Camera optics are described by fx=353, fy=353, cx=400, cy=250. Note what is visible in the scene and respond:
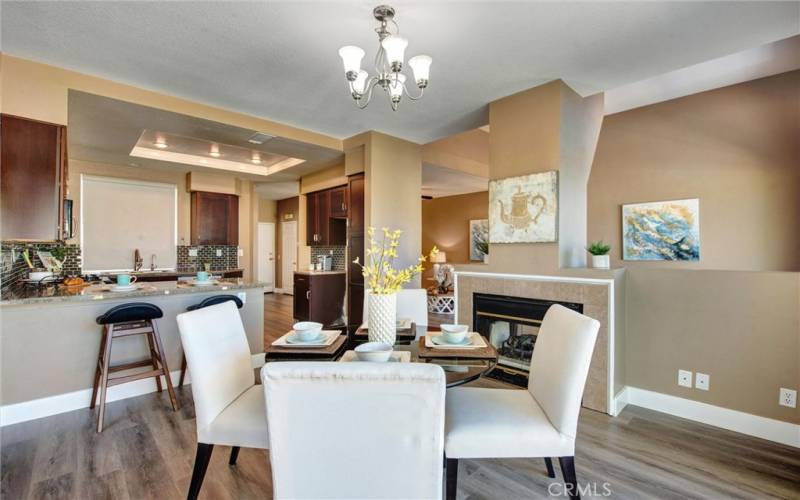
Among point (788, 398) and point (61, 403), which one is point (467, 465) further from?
point (61, 403)

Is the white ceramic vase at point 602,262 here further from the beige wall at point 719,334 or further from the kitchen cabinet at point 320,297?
the kitchen cabinet at point 320,297

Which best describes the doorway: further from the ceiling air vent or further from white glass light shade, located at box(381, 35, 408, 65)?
white glass light shade, located at box(381, 35, 408, 65)

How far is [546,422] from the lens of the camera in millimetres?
1582

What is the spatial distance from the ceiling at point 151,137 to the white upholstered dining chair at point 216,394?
2.65 meters

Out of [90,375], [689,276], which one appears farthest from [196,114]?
[689,276]

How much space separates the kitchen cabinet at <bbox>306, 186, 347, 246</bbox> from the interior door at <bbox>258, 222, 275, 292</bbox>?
133 inches

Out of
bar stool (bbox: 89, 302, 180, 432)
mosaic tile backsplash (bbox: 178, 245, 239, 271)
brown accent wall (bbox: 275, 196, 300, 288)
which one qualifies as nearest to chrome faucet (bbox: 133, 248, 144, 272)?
mosaic tile backsplash (bbox: 178, 245, 239, 271)

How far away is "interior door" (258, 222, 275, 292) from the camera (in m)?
8.92

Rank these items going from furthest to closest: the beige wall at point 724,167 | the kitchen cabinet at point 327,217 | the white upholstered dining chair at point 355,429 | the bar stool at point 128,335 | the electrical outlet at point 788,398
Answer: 1. the kitchen cabinet at point 327,217
2. the beige wall at point 724,167
3. the bar stool at point 128,335
4. the electrical outlet at point 788,398
5. the white upholstered dining chair at point 355,429

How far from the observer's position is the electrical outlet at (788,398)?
227cm

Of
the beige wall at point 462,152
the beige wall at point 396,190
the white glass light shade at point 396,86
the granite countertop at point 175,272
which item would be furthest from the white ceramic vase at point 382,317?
the granite countertop at point 175,272

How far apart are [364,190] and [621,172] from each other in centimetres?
331

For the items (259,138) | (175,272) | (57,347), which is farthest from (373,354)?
(175,272)

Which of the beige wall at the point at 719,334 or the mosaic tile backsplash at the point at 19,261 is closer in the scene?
the beige wall at the point at 719,334
